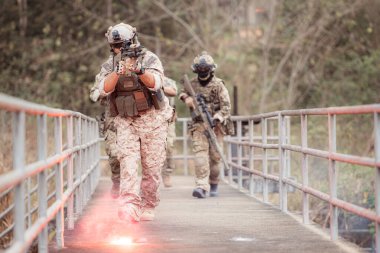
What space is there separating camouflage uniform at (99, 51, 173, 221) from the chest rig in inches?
6.2

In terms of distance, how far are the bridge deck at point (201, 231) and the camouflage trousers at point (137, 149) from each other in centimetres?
30

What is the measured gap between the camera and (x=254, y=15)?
1425 inches

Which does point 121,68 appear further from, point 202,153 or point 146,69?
point 202,153

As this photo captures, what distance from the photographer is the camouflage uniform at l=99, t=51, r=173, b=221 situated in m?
9.75

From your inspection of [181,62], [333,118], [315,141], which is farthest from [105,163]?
[333,118]

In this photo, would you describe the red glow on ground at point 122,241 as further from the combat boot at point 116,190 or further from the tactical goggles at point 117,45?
the combat boot at point 116,190

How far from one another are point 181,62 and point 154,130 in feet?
70.3

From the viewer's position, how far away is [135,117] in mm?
9867

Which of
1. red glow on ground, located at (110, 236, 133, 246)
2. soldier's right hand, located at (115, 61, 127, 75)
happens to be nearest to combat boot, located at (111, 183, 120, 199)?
soldier's right hand, located at (115, 61, 127, 75)

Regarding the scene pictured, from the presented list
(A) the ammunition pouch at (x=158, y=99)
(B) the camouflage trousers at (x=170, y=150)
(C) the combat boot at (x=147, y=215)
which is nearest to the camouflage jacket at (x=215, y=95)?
(B) the camouflage trousers at (x=170, y=150)

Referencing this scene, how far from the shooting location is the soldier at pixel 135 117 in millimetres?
9484

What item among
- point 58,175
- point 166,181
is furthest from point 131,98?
point 166,181

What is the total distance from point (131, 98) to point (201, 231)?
1472mm

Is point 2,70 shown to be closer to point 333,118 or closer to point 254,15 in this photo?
point 254,15
